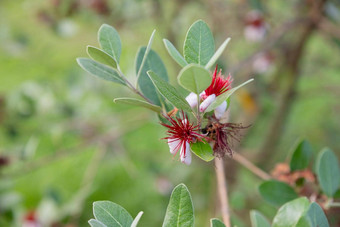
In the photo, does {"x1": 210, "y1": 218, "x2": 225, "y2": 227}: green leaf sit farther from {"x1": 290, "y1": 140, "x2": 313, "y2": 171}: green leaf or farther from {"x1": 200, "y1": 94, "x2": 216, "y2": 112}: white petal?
{"x1": 290, "y1": 140, "x2": 313, "y2": 171}: green leaf

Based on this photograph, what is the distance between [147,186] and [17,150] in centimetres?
139

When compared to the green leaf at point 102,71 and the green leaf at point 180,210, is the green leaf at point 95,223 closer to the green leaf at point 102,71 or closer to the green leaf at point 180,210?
the green leaf at point 180,210

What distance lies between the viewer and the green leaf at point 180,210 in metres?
0.44

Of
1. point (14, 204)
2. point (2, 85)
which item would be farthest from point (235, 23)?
point (2, 85)

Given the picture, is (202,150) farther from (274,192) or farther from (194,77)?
(274,192)

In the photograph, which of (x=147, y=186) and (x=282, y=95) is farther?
(x=147, y=186)

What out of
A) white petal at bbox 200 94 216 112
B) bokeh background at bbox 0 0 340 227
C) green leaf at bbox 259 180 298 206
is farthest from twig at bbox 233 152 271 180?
white petal at bbox 200 94 216 112

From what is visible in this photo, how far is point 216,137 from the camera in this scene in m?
0.50

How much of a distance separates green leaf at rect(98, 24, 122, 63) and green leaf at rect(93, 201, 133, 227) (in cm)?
18

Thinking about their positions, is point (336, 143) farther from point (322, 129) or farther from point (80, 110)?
point (80, 110)

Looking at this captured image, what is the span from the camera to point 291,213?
0.49 m

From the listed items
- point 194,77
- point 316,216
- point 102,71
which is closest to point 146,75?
point 102,71

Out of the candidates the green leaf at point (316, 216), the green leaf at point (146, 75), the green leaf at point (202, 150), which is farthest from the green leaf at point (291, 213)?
the green leaf at point (146, 75)

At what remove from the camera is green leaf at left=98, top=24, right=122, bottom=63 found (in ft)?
1.65
